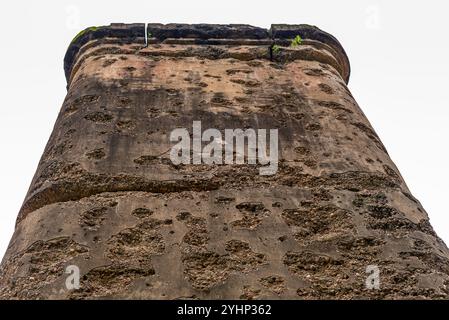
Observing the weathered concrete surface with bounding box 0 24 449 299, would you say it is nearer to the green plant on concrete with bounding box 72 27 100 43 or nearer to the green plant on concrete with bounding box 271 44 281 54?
the green plant on concrete with bounding box 271 44 281 54

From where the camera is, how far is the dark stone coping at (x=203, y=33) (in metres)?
4.78

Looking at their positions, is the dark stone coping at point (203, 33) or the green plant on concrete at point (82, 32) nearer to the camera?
the dark stone coping at point (203, 33)

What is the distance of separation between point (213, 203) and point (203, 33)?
2.17m

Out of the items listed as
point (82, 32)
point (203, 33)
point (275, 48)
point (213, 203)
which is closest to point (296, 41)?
point (275, 48)

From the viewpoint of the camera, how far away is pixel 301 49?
4.73 metres

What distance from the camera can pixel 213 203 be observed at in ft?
9.98

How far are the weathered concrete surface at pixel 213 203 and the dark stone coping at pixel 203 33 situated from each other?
1.48 feet

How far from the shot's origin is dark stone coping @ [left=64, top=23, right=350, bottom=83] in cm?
478

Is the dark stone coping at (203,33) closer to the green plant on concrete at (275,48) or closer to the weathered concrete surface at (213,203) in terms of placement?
the green plant on concrete at (275,48)

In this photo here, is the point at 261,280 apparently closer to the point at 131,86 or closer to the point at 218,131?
the point at 218,131

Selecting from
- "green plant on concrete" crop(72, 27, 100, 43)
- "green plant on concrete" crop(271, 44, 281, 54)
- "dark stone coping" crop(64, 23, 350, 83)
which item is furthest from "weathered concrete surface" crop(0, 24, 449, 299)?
"green plant on concrete" crop(72, 27, 100, 43)

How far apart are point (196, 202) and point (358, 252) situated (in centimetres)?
85

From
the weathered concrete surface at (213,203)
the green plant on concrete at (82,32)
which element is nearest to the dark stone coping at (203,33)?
the green plant on concrete at (82,32)

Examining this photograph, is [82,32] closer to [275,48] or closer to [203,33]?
[203,33]
